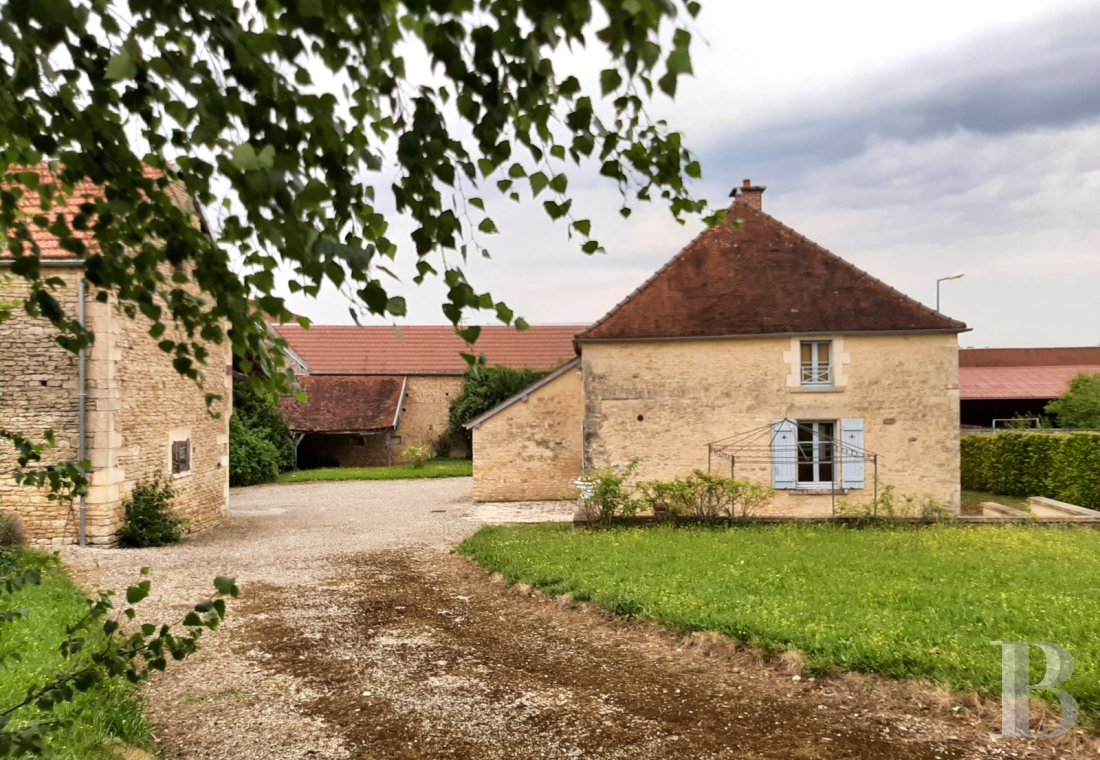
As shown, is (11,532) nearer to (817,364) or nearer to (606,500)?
(606,500)

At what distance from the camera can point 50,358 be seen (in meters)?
11.1

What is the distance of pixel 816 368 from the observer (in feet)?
50.8

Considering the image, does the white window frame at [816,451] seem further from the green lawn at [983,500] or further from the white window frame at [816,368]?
the green lawn at [983,500]

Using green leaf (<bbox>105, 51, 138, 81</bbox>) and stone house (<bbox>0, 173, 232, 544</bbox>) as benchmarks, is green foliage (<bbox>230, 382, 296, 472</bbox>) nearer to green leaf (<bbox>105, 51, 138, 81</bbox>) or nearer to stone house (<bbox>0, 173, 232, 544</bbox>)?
stone house (<bbox>0, 173, 232, 544</bbox>)

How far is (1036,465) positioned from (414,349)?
22.6 meters

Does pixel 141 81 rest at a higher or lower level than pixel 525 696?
higher

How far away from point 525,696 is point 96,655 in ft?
11.4

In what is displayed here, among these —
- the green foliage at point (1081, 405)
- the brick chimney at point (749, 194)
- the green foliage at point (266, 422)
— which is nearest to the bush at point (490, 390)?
the green foliage at point (266, 422)

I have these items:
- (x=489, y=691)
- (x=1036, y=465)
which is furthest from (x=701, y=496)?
(x=1036, y=465)

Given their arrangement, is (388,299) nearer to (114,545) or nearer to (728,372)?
(114,545)

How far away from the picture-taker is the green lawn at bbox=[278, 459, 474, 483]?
24.3 m

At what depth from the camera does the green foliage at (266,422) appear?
24.0m

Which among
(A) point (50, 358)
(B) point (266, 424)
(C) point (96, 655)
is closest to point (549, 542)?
(A) point (50, 358)

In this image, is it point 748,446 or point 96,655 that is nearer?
point 96,655
